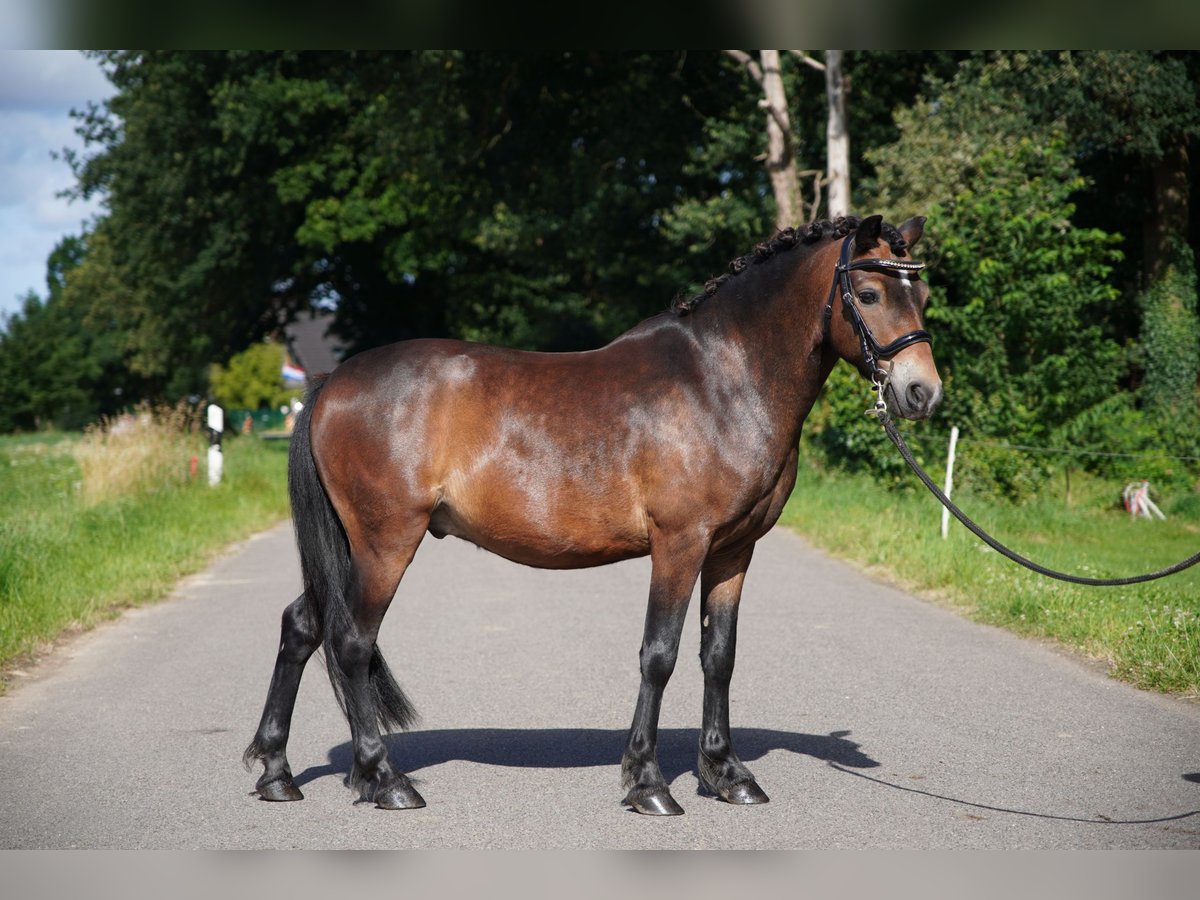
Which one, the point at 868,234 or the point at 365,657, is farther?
the point at 365,657

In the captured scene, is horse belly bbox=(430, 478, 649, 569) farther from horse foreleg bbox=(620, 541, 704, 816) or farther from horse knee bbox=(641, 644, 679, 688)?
horse knee bbox=(641, 644, 679, 688)

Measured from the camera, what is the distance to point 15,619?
8.75 meters

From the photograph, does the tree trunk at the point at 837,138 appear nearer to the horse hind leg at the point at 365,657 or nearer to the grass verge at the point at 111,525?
the grass verge at the point at 111,525

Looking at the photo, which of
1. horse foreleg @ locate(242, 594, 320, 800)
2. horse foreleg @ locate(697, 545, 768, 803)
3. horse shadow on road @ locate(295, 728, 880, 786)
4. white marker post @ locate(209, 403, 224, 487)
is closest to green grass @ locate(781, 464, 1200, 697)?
horse shadow on road @ locate(295, 728, 880, 786)

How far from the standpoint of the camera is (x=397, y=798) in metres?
5.29

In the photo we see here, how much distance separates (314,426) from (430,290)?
35.7m

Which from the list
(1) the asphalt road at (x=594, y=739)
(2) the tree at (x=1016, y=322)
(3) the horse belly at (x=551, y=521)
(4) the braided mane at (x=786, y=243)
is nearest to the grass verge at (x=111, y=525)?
(1) the asphalt road at (x=594, y=739)

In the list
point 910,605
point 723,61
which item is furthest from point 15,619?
point 723,61

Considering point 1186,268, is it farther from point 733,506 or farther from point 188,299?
point 188,299

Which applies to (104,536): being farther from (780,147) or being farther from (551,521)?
(780,147)

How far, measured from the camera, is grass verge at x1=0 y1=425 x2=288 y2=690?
947 centimetres

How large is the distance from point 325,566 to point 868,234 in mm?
2734

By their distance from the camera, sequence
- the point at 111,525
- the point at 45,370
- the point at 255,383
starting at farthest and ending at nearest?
the point at 255,383
the point at 45,370
the point at 111,525

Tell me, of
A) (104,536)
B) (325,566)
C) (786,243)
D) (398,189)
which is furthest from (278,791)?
(398,189)
